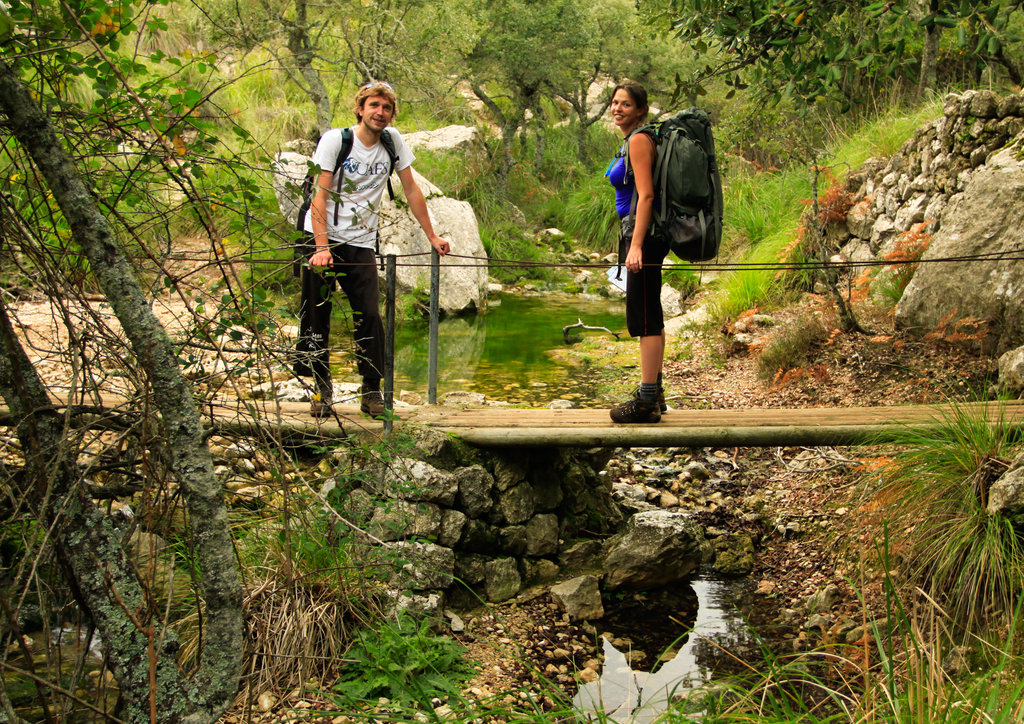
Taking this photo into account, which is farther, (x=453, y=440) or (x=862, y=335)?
(x=862, y=335)

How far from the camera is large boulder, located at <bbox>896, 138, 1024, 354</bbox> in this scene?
17.0ft

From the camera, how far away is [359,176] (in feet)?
12.6

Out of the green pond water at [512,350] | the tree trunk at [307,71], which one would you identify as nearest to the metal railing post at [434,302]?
the green pond water at [512,350]

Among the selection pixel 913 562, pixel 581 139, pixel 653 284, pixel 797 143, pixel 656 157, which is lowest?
pixel 913 562

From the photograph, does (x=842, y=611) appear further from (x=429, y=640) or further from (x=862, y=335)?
(x=862, y=335)

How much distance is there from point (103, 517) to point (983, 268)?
5447mm

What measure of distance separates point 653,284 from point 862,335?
10.3ft

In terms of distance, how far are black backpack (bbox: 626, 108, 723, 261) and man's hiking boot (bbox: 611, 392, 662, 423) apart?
2.81 feet

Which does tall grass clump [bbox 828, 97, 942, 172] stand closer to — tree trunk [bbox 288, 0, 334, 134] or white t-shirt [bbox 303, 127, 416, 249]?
white t-shirt [bbox 303, 127, 416, 249]

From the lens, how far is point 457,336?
10.0 meters

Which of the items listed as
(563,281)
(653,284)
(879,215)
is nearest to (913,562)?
(653,284)

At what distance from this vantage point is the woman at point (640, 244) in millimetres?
3670

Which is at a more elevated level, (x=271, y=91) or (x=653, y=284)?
(x=271, y=91)

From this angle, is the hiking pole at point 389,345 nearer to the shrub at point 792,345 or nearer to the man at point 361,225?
the man at point 361,225
